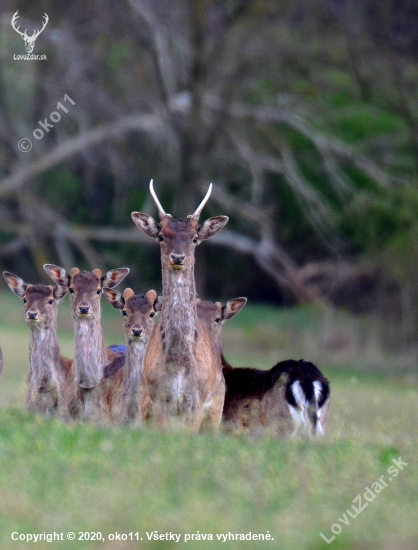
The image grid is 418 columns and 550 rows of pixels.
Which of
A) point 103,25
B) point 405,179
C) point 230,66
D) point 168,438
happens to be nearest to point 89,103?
point 103,25

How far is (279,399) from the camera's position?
9.91m

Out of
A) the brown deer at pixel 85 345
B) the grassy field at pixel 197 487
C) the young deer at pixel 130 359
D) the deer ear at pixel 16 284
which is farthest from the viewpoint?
the deer ear at pixel 16 284

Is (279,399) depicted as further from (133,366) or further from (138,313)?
(138,313)

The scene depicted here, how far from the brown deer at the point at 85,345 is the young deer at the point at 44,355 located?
0.43 ft

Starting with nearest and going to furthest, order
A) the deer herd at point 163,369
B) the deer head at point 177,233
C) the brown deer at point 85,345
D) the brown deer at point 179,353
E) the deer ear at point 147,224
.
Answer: the brown deer at point 179,353 → the deer herd at point 163,369 → the deer head at point 177,233 → the deer ear at point 147,224 → the brown deer at point 85,345

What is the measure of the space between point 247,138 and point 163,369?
19971 mm

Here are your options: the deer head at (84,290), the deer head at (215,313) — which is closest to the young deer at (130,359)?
the deer head at (84,290)

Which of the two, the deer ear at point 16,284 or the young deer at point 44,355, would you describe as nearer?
the young deer at point 44,355

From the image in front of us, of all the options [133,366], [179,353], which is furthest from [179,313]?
[133,366]

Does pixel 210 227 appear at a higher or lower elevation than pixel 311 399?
higher

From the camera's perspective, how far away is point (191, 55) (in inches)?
1059

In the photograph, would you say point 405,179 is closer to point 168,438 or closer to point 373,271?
point 373,271

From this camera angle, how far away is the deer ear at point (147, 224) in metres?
9.41

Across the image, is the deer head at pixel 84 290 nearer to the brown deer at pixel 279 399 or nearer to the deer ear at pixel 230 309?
the brown deer at pixel 279 399
